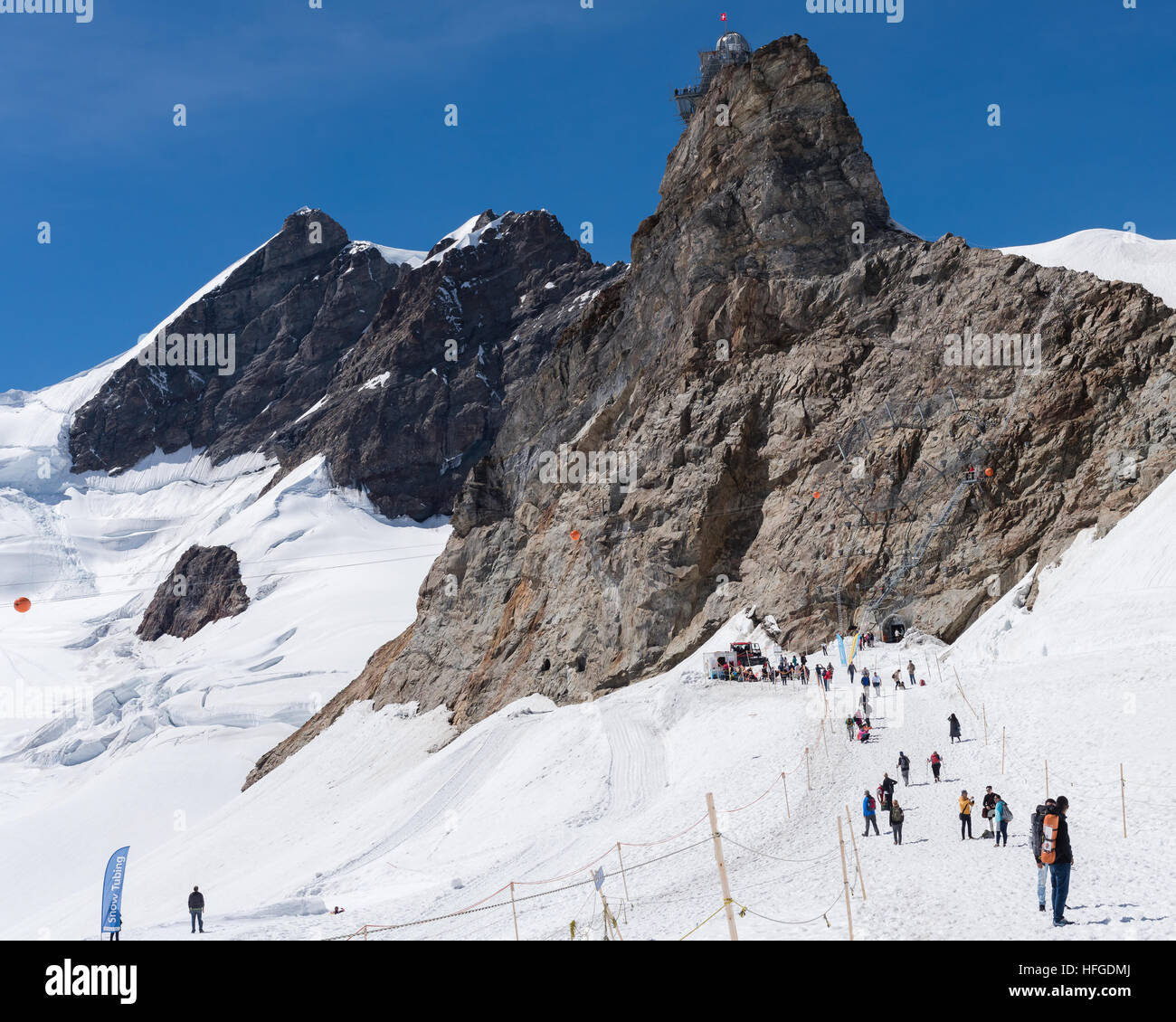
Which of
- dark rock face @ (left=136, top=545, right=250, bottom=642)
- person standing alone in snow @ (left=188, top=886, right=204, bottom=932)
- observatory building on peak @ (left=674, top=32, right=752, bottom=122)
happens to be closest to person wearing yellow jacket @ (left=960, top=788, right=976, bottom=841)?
person standing alone in snow @ (left=188, top=886, right=204, bottom=932)

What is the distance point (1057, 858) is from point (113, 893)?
20.5m

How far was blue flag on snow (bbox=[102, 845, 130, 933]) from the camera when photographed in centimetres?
2302

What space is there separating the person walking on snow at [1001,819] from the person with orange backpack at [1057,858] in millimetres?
4792

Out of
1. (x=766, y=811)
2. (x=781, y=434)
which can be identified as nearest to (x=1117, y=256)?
(x=781, y=434)

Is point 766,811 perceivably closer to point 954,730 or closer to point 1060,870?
point 954,730

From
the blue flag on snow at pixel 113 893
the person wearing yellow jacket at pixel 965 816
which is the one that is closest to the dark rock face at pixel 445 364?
the blue flag on snow at pixel 113 893

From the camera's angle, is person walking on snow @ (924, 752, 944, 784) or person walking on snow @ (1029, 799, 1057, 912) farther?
person walking on snow @ (924, 752, 944, 784)

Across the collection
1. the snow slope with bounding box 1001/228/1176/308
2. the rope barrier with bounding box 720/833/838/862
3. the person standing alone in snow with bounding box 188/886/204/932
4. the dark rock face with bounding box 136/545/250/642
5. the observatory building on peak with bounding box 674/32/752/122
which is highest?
the observatory building on peak with bounding box 674/32/752/122

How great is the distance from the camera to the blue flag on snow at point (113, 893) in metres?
23.0

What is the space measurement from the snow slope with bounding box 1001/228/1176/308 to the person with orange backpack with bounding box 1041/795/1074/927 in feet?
158

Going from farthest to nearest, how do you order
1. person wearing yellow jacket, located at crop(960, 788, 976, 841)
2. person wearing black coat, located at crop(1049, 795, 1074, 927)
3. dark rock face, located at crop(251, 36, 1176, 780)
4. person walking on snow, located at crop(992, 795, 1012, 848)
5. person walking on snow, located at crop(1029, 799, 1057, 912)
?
1. dark rock face, located at crop(251, 36, 1176, 780)
2. person wearing yellow jacket, located at crop(960, 788, 976, 841)
3. person walking on snow, located at crop(992, 795, 1012, 848)
4. person walking on snow, located at crop(1029, 799, 1057, 912)
5. person wearing black coat, located at crop(1049, 795, 1074, 927)

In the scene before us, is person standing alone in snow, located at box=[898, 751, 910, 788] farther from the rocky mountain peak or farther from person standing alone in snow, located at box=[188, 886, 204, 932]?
the rocky mountain peak

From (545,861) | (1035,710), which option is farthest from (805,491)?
(545,861)
